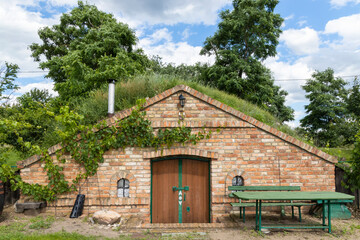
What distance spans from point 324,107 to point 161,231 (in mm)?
26724

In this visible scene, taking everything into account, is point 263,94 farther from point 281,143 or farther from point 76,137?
point 76,137

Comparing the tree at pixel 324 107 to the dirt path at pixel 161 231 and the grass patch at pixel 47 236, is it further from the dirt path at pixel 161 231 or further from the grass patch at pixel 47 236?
the grass patch at pixel 47 236

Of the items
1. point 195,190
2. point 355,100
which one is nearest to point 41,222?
point 195,190

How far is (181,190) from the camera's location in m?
7.31

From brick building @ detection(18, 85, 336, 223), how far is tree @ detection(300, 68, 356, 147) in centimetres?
2065

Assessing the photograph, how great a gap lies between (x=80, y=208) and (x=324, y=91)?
99.6ft

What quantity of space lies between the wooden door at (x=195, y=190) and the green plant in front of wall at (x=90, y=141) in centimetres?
85

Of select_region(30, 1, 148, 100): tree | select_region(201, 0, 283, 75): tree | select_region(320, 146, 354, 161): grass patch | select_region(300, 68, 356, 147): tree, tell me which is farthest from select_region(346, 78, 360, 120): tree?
select_region(30, 1, 148, 100): tree

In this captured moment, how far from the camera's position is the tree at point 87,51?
1284 cm

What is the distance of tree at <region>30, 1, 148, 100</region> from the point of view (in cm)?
1284

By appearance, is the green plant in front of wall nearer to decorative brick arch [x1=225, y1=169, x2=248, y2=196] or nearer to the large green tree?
decorative brick arch [x1=225, y1=169, x2=248, y2=196]

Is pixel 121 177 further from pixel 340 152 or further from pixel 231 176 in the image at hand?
pixel 340 152

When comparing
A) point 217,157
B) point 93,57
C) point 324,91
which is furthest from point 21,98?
point 324,91

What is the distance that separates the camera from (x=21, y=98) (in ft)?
41.7
